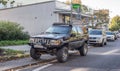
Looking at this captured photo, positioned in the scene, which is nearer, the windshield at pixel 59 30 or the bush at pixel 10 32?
the windshield at pixel 59 30

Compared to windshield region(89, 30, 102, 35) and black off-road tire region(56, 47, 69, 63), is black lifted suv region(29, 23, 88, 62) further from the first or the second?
windshield region(89, 30, 102, 35)

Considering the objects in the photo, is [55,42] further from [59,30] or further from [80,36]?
[80,36]

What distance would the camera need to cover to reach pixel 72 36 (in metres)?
17.8

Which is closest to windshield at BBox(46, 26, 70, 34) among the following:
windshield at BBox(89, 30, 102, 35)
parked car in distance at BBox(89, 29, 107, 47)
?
parked car in distance at BBox(89, 29, 107, 47)

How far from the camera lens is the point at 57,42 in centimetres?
1599

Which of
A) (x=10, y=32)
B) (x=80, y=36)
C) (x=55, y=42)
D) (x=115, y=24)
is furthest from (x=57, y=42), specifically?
(x=115, y=24)

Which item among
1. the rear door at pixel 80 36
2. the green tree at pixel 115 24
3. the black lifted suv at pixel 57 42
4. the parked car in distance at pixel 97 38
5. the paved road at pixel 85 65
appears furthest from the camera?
the green tree at pixel 115 24

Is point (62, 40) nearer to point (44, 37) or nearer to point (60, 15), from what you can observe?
point (44, 37)

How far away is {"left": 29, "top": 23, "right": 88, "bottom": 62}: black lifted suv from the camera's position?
1609 centimetres

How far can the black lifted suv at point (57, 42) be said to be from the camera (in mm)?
16094

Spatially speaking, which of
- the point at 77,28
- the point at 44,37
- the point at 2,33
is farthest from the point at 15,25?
the point at 44,37

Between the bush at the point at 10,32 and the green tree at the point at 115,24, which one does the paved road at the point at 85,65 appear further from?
the green tree at the point at 115,24

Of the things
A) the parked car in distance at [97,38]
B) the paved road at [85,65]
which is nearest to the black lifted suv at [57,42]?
the paved road at [85,65]

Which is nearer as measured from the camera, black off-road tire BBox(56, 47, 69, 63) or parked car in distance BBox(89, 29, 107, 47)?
black off-road tire BBox(56, 47, 69, 63)
